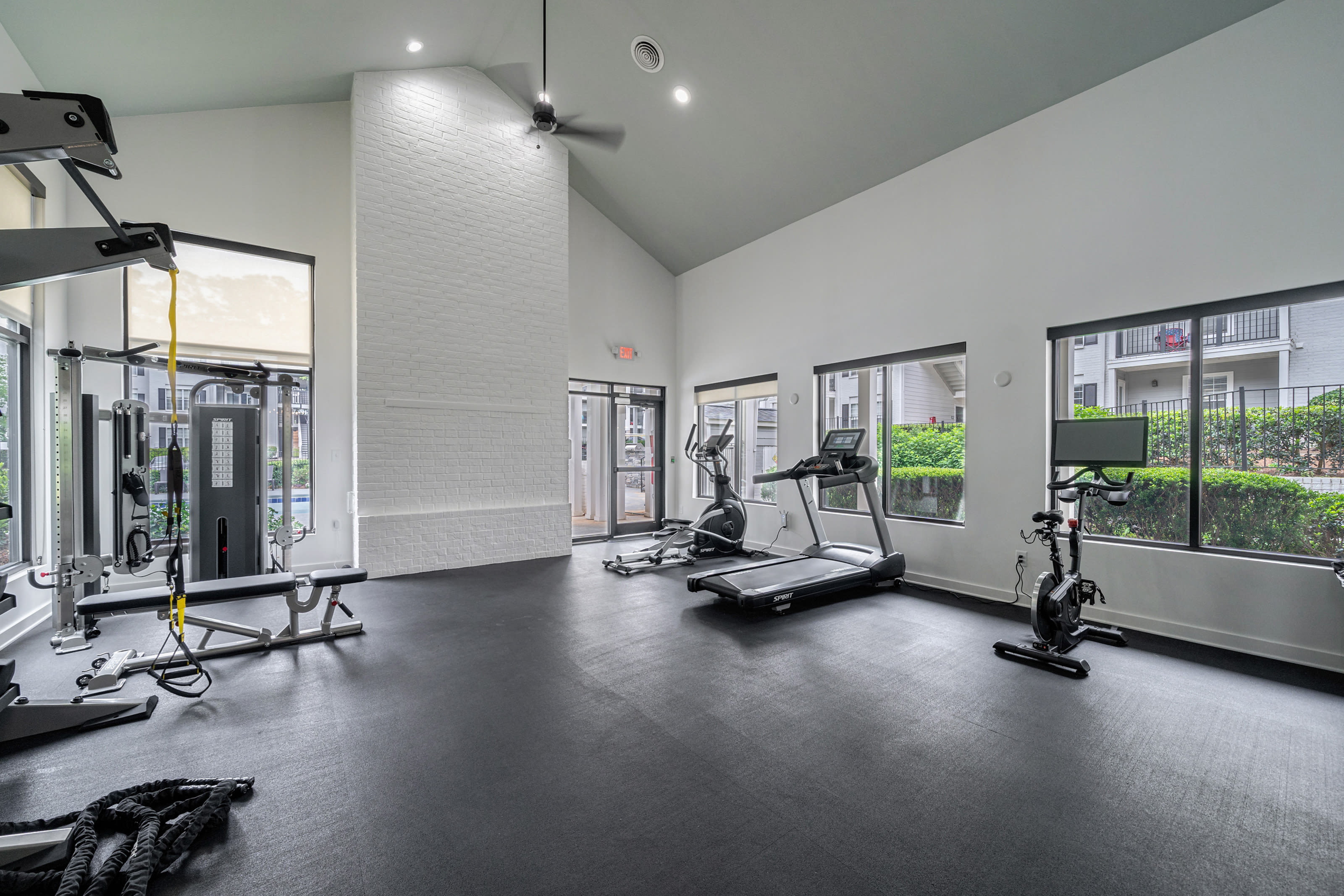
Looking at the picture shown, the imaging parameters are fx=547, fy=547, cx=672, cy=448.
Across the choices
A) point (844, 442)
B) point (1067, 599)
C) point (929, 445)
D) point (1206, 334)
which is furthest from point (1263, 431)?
point (844, 442)

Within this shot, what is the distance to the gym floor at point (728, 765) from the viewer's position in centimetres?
177

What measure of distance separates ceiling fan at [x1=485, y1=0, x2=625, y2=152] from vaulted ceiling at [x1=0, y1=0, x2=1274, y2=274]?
114mm

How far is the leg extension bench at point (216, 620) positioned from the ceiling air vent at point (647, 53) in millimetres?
5188

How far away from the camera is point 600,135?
245 inches

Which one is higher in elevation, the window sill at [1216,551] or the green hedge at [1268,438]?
the green hedge at [1268,438]

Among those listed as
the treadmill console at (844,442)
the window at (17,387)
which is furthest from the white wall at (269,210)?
the treadmill console at (844,442)

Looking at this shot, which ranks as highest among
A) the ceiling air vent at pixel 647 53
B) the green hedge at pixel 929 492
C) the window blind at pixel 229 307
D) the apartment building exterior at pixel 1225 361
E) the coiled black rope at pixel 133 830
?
the ceiling air vent at pixel 647 53

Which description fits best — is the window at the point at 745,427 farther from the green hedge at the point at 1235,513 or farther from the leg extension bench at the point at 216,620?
the leg extension bench at the point at 216,620

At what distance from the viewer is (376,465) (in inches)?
226

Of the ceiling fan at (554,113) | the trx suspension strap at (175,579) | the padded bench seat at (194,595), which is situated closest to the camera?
the trx suspension strap at (175,579)

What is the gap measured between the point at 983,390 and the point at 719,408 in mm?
3871

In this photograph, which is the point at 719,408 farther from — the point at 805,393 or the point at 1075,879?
the point at 1075,879

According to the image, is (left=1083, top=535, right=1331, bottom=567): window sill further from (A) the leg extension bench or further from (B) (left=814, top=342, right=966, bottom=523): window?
(A) the leg extension bench

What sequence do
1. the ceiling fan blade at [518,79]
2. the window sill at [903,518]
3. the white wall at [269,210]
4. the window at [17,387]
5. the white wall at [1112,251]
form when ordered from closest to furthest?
the white wall at [1112,251]
the window at [17,387]
the white wall at [269,210]
the window sill at [903,518]
the ceiling fan blade at [518,79]
